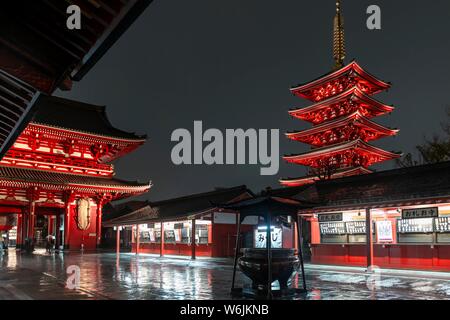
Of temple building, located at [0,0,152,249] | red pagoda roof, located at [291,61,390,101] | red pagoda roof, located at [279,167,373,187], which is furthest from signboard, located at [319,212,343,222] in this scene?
red pagoda roof, located at [291,61,390,101]

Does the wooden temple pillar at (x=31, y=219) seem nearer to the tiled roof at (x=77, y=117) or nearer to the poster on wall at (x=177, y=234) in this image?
the tiled roof at (x=77, y=117)

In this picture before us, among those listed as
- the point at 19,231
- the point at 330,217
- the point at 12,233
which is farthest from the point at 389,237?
the point at 12,233

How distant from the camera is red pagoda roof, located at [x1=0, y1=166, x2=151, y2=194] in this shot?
102 feet

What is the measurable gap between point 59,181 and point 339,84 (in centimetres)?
2678

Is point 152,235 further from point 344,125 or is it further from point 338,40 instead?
point 338,40

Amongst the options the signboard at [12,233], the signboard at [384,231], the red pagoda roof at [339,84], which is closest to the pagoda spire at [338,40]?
the red pagoda roof at [339,84]

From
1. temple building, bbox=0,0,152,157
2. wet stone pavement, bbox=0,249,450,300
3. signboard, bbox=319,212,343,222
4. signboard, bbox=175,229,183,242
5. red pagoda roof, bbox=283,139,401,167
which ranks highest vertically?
red pagoda roof, bbox=283,139,401,167

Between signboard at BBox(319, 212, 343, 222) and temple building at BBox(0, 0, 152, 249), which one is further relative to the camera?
temple building at BBox(0, 0, 152, 249)

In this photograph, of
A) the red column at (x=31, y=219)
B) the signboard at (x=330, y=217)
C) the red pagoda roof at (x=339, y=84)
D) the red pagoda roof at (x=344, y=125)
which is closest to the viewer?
the signboard at (x=330, y=217)

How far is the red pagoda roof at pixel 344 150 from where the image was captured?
3856 centimetres

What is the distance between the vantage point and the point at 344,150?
129 feet

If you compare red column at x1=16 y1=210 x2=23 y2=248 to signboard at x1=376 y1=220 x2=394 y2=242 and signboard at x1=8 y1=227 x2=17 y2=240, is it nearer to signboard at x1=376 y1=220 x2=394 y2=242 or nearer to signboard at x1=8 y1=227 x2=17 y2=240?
signboard at x1=8 y1=227 x2=17 y2=240

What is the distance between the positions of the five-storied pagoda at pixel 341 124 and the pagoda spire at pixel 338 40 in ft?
16.8
